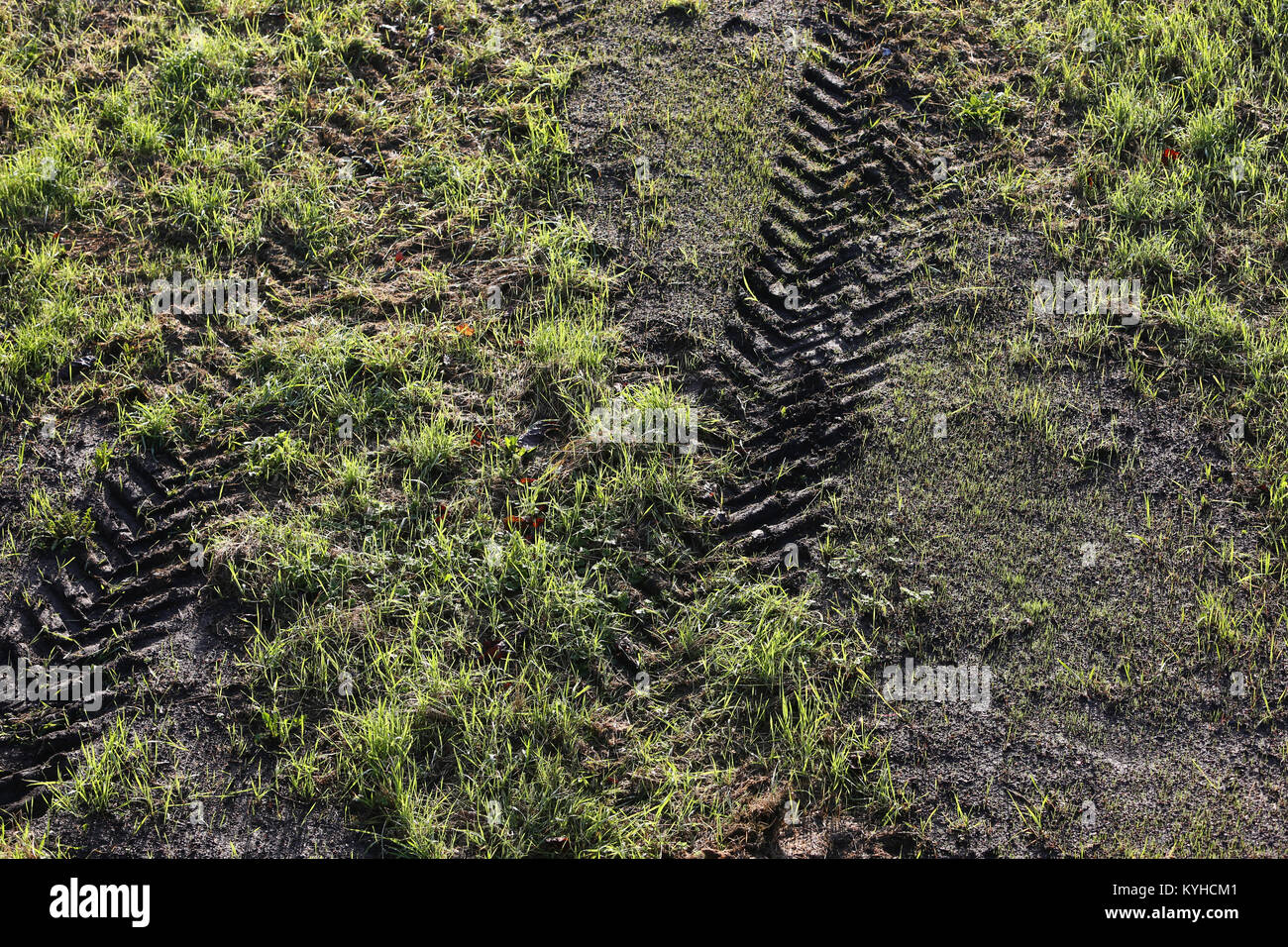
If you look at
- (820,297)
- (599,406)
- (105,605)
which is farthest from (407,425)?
(820,297)

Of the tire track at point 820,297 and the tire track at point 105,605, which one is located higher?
the tire track at point 820,297

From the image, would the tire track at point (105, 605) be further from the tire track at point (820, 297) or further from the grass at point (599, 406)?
the tire track at point (820, 297)

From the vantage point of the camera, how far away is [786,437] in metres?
3.97

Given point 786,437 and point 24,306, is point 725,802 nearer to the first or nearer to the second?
point 786,437

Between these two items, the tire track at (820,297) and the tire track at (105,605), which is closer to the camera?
the tire track at (105,605)

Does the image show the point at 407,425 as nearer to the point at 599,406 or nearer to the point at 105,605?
the point at 599,406

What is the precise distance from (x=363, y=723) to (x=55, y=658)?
109 cm

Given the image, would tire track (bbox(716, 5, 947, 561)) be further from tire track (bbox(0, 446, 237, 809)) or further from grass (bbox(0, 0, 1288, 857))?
tire track (bbox(0, 446, 237, 809))

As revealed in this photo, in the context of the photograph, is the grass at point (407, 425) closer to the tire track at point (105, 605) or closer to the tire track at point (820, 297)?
the tire track at point (105, 605)

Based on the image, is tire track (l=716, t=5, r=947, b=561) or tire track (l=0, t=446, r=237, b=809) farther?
tire track (l=716, t=5, r=947, b=561)

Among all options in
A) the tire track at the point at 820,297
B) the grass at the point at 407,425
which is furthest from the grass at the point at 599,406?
the tire track at the point at 820,297

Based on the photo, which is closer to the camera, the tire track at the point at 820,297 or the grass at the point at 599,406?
the grass at the point at 599,406

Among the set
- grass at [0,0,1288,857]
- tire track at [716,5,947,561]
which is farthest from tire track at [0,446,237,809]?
tire track at [716,5,947,561]

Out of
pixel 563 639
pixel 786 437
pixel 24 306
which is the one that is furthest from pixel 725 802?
pixel 24 306
